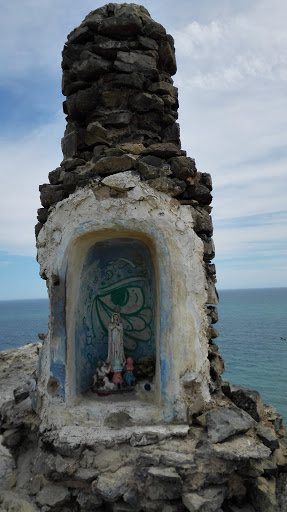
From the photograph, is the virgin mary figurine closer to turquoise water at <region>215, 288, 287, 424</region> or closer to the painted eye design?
the painted eye design

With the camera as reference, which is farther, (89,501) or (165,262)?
(165,262)

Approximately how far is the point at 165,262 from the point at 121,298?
1.35 meters

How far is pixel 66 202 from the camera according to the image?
5.02 m

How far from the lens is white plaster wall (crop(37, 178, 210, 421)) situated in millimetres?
4570

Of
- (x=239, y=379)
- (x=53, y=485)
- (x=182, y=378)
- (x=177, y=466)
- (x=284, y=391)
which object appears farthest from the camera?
(x=239, y=379)

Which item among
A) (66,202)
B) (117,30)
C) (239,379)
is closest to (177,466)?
(66,202)

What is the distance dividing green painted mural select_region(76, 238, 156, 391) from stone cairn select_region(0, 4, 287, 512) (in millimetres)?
989

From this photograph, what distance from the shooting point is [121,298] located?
5781 mm

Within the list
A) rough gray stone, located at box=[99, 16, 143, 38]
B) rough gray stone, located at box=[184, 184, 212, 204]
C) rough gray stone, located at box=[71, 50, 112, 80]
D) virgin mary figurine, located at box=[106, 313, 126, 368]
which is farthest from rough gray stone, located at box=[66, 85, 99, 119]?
virgin mary figurine, located at box=[106, 313, 126, 368]

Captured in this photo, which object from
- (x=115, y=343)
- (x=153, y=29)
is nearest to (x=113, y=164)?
(x=153, y=29)

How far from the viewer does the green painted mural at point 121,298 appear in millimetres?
5586

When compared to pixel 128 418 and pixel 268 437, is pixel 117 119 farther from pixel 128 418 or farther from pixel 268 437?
pixel 268 437

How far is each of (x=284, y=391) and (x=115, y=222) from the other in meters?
13.3

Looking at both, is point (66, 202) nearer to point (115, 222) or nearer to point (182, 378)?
point (115, 222)
